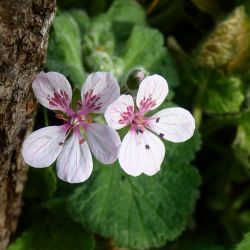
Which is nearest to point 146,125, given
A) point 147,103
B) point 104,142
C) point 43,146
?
point 147,103

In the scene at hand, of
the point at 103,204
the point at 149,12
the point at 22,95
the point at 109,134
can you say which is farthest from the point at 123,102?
the point at 149,12

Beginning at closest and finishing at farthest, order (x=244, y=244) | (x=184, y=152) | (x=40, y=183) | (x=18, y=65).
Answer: (x=18, y=65) < (x=244, y=244) < (x=40, y=183) < (x=184, y=152)

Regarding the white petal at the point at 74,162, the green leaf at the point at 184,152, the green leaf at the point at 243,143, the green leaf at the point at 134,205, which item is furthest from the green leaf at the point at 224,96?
the white petal at the point at 74,162

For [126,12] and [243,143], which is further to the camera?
[126,12]

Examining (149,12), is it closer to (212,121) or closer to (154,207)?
(212,121)

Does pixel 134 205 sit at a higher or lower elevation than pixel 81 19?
lower

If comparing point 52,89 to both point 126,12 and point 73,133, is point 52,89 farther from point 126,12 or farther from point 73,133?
point 126,12
